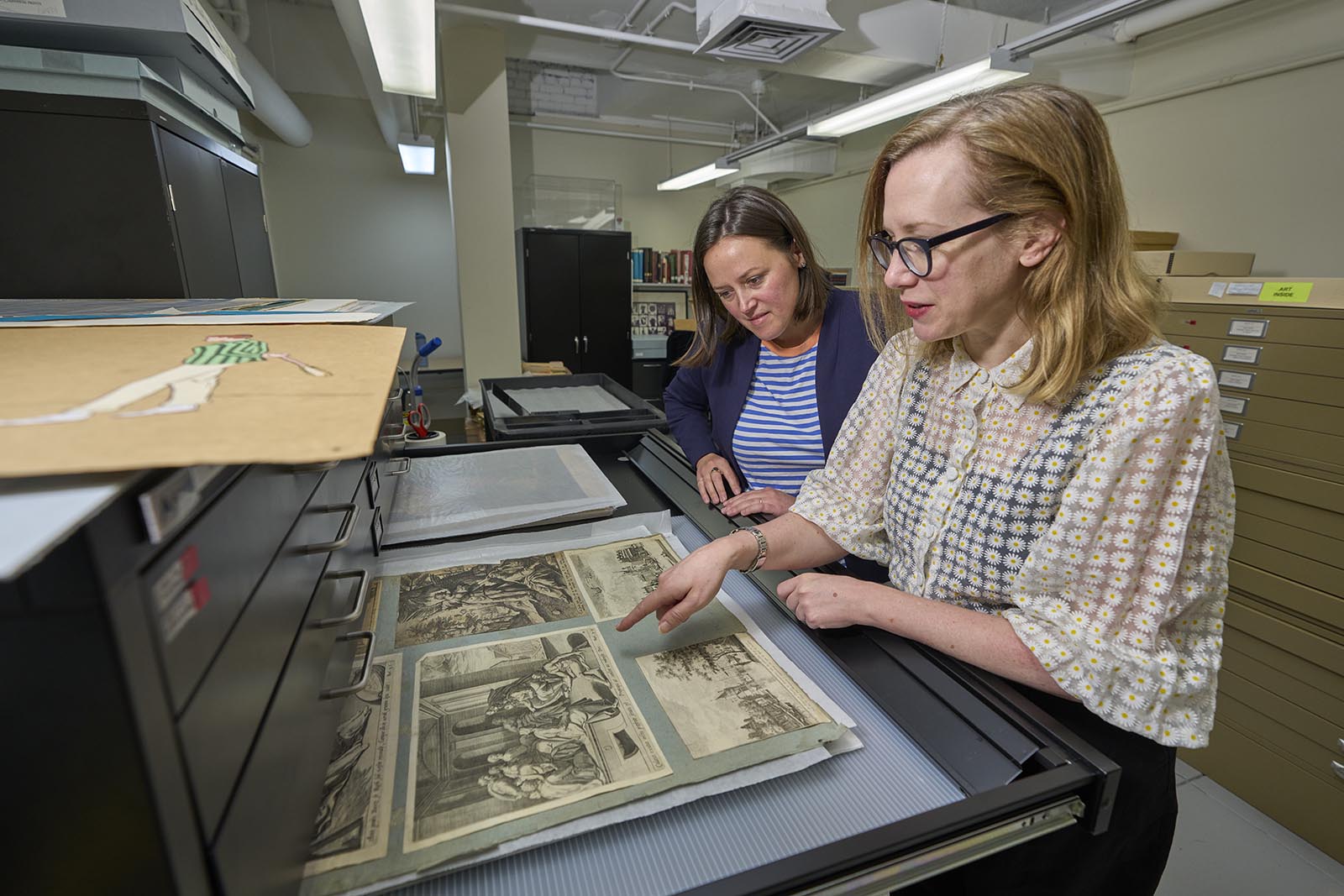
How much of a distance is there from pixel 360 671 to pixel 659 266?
6.20m

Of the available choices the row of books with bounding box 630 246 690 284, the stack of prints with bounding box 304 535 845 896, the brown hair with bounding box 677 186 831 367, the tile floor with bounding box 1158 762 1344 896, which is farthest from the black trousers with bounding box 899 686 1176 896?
the row of books with bounding box 630 246 690 284

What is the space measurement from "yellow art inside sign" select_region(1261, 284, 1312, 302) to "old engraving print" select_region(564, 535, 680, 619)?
6.59 ft

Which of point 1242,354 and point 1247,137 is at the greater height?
point 1247,137

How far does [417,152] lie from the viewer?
15.5ft

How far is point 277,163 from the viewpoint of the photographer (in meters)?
5.69

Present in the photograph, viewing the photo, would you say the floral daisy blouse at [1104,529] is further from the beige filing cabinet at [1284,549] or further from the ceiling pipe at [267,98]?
the ceiling pipe at [267,98]

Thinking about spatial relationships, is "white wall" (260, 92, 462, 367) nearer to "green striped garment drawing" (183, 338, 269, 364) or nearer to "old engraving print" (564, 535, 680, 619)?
"old engraving print" (564, 535, 680, 619)

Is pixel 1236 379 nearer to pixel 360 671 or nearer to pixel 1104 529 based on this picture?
pixel 1104 529

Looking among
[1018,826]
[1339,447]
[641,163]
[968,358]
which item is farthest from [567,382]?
[641,163]

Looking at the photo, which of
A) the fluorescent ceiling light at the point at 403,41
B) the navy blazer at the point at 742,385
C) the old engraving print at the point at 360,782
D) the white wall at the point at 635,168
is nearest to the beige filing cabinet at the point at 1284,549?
the navy blazer at the point at 742,385

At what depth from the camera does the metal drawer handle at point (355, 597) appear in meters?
0.52

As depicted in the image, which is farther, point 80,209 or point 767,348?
point 767,348

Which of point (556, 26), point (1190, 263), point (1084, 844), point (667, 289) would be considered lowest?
point (1084, 844)

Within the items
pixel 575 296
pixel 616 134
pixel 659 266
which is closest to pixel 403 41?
pixel 575 296
